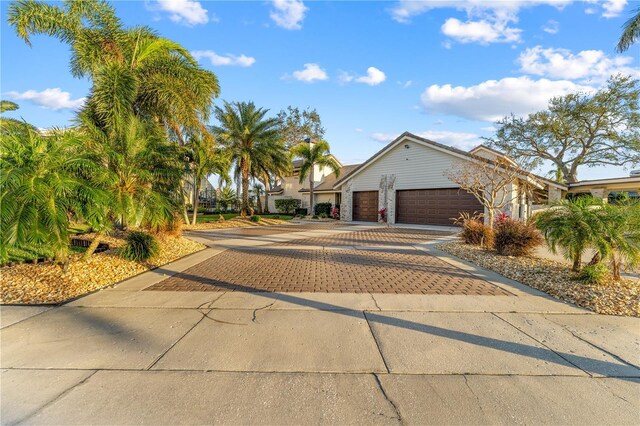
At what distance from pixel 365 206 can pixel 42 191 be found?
20.4 m

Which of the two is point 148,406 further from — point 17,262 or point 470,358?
point 17,262

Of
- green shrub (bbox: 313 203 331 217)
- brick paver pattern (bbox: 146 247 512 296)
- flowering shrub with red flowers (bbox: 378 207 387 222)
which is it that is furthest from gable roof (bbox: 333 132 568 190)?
brick paver pattern (bbox: 146 247 512 296)

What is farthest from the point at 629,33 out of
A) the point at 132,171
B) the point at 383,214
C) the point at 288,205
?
the point at 288,205

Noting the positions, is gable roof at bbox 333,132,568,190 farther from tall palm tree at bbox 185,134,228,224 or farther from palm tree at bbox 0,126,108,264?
palm tree at bbox 0,126,108,264

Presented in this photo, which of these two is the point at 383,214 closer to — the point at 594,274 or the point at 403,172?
the point at 403,172

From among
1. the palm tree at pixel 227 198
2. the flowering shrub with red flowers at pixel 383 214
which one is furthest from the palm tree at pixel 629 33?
the palm tree at pixel 227 198

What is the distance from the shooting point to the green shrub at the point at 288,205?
111ft

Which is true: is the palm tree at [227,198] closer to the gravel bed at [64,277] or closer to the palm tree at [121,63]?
the palm tree at [121,63]

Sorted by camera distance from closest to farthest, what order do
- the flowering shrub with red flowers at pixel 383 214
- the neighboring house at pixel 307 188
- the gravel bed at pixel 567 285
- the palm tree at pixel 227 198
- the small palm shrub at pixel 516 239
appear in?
the gravel bed at pixel 567 285 → the small palm shrub at pixel 516 239 → the flowering shrub with red flowers at pixel 383 214 → the neighboring house at pixel 307 188 → the palm tree at pixel 227 198

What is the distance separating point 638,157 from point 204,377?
3696 centimetres

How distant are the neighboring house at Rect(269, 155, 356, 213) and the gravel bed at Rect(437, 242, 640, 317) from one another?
65.8ft

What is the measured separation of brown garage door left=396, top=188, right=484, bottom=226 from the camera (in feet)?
58.6

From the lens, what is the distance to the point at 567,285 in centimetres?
585

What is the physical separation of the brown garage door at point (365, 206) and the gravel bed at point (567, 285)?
14.4 m
